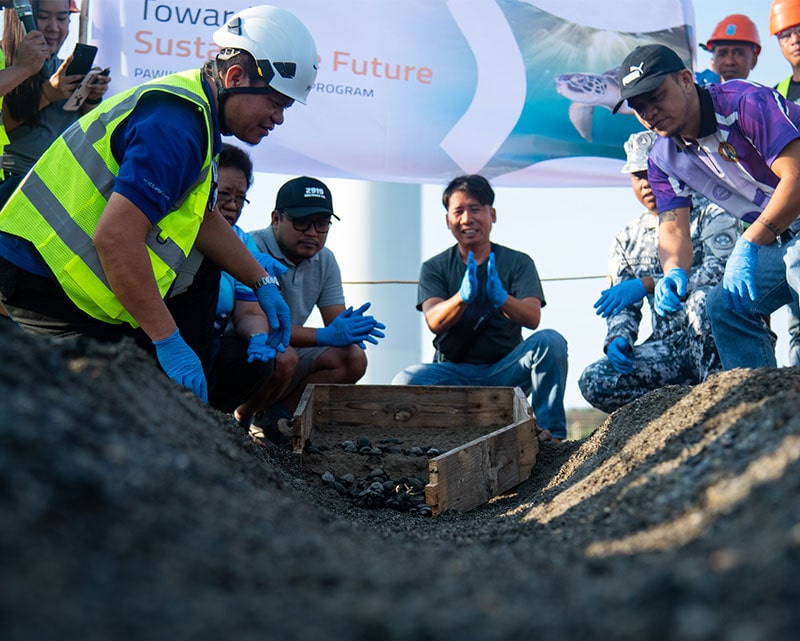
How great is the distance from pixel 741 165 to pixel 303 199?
1964 millimetres

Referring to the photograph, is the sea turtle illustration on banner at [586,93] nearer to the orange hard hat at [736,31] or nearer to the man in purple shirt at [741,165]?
the orange hard hat at [736,31]

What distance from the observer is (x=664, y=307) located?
3660 millimetres

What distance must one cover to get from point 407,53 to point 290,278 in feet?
6.83

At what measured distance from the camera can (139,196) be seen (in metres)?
2.44

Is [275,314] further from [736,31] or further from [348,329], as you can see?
[736,31]

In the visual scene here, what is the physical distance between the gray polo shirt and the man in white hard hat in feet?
4.14

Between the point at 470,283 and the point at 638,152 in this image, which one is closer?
the point at 470,283

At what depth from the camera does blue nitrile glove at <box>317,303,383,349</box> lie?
4.03 metres

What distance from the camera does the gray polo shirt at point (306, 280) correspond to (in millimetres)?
4227

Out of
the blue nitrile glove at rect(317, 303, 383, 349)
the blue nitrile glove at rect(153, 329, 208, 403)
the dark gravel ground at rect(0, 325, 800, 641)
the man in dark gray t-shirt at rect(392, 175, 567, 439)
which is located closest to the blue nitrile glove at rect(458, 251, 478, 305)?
the man in dark gray t-shirt at rect(392, 175, 567, 439)

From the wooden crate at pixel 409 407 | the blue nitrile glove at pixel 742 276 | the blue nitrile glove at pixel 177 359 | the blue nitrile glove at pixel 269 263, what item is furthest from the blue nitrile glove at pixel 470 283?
the blue nitrile glove at pixel 177 359

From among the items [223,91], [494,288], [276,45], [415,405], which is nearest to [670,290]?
[494,288]

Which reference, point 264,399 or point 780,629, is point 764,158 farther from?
point 780,629

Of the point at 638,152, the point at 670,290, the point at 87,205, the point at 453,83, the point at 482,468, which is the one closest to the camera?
the point at 87,205
